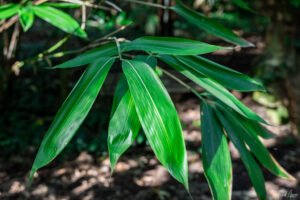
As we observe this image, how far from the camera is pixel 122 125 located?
0.95 metres

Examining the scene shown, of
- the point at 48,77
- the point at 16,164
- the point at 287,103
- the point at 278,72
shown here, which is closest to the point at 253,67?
the point at 278,72

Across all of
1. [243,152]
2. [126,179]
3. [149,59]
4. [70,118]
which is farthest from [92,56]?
[126,179]

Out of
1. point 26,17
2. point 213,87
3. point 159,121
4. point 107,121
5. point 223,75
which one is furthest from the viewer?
point 107,121

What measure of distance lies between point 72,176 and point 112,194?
0.30 metres

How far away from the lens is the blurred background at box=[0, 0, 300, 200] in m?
2.38

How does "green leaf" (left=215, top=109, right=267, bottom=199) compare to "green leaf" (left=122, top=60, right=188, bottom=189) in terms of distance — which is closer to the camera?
"green leaf" (left=122, top=60, right=188, bottom=189)

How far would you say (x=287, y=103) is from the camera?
3359 millimetres

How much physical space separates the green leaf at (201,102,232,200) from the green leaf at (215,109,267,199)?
22 mm

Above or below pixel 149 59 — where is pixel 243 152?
below

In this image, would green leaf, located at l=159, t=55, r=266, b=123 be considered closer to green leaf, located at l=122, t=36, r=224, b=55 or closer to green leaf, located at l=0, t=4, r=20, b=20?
green leaf, located at l=122, t=36, r=224, b=55

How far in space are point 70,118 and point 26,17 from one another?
24.8 inches

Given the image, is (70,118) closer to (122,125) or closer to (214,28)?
(122,125)

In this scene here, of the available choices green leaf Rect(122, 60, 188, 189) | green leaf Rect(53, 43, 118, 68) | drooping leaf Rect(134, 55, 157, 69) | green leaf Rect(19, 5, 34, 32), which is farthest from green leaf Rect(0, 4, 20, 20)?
green leaf Rect(122, 60, 188, 189)

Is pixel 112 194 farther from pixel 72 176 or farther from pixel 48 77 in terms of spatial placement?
pixel 48 77
